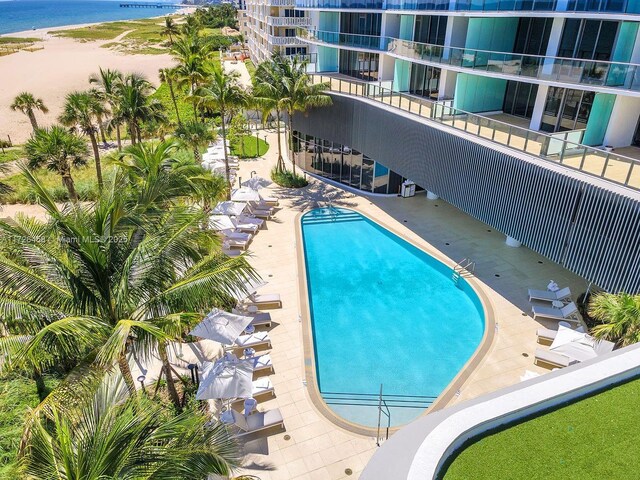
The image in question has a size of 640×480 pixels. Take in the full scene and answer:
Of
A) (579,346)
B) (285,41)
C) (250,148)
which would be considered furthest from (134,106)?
(285,41)

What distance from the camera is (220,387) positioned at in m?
12.2

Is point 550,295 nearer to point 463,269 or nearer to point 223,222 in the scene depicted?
point 463,269

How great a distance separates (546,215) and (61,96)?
215ft

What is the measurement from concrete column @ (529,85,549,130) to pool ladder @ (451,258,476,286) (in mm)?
7196

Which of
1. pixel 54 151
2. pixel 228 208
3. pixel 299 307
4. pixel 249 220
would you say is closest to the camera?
pixel 299 307

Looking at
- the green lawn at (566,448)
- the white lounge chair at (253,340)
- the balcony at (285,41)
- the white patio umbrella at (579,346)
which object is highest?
the balcony at (285,41)

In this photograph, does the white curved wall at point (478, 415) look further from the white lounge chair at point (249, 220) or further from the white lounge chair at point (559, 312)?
the white lounge chair at point (249, 220)

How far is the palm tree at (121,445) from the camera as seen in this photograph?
5.82m

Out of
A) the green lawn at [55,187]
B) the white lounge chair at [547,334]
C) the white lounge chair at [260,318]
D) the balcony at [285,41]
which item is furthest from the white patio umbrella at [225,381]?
the balcony at [285,41]

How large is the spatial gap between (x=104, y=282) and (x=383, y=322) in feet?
36.8

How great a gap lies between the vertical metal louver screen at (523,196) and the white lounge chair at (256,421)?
39.1ft

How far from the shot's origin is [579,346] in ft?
46.7

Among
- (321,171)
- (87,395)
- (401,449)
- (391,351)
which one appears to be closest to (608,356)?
(401,449)

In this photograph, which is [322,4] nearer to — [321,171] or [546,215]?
[321,171]
